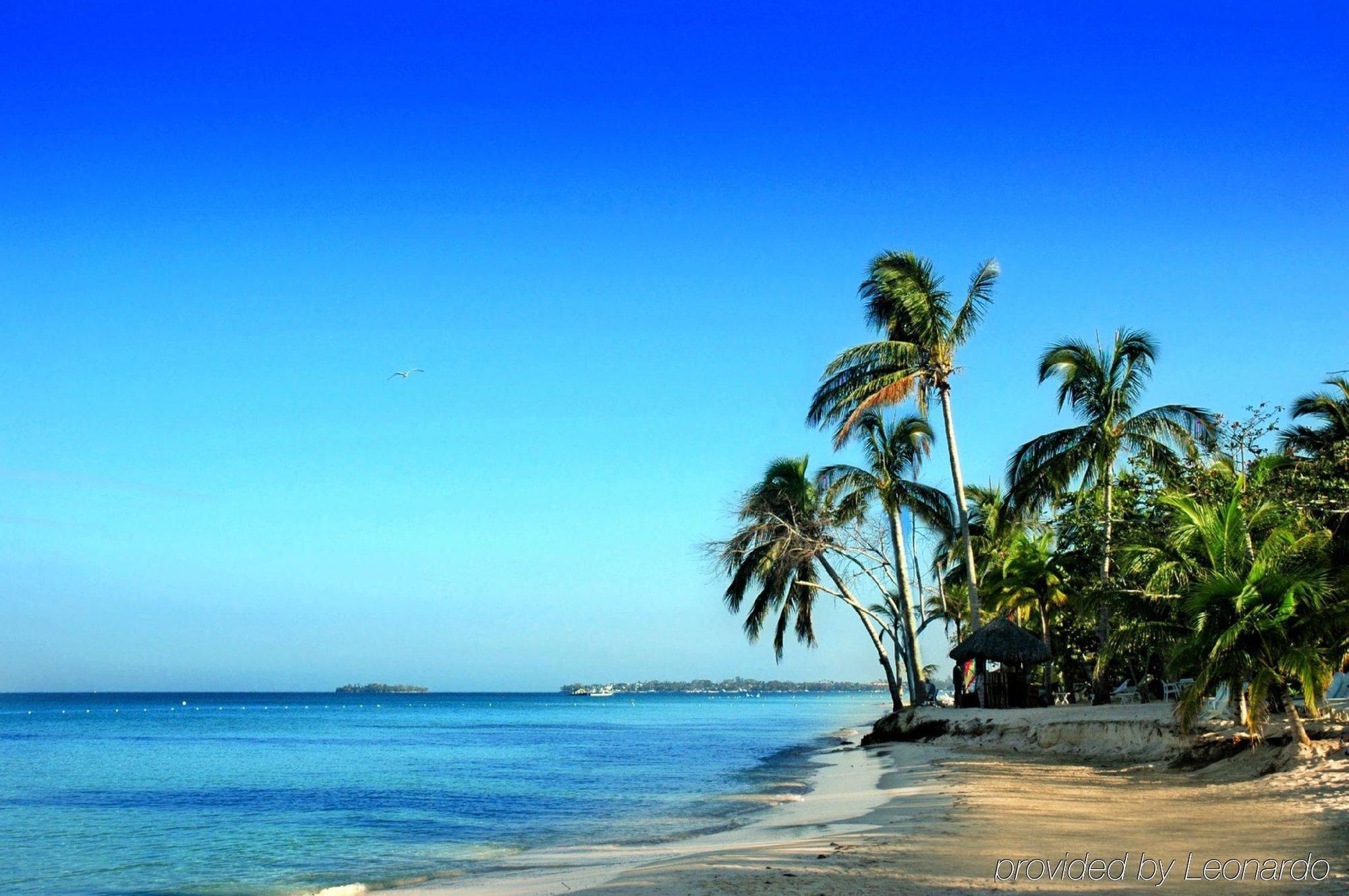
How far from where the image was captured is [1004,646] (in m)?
24.8

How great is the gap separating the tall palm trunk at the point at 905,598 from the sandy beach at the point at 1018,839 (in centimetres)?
1171

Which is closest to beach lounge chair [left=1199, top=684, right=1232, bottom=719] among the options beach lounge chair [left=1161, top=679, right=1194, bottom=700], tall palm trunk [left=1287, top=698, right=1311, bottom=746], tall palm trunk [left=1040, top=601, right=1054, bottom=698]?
beach lounge chair [left=1161, top=679, right=1194, bottom=700]

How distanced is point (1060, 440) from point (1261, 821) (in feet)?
52.4

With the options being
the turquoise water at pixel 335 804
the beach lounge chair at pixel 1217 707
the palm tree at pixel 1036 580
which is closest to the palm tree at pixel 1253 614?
the beach lounge chair at pixel 1217 707

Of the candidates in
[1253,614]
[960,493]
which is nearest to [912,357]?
[960,493]

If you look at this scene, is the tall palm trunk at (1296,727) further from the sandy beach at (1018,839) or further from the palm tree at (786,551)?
the palm tree at (786,551)

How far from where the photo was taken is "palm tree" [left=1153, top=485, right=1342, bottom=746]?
12.9 m

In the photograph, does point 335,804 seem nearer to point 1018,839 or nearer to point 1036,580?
point 1018,839

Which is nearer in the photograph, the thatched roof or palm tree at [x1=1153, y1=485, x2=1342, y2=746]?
palm tree at [x1=1153, y1=485, x2=1342, y2=746]

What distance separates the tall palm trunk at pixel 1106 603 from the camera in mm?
21547

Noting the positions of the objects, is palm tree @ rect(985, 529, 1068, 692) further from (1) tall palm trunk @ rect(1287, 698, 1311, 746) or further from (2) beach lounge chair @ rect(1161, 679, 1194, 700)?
(1) tall palm trunk @ rect(1287, 698, 1311, 746)

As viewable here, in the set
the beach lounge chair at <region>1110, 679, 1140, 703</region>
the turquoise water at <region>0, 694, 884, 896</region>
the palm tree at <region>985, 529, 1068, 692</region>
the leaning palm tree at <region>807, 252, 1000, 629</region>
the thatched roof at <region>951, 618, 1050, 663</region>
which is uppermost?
the leaning palm tree at <region>807, 252, 1000, 629</region>

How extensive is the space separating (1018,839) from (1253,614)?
5781 mm

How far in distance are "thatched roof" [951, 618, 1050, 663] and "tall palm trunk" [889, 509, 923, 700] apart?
13.3ft
